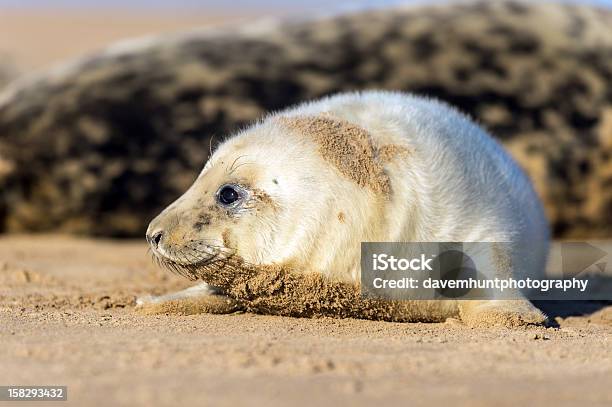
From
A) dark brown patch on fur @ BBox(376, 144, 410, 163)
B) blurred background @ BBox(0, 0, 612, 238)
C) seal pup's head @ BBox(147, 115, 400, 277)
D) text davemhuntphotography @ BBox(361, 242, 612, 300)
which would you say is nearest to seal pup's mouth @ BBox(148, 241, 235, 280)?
seal pup's head @ BBox(147, 115, 400, 277)

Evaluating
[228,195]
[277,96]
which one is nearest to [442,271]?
[228,195]

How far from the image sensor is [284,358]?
2.55 metres

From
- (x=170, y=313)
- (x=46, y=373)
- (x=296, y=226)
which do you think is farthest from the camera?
(x=170, y=313)

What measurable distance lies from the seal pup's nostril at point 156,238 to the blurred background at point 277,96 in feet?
9.03

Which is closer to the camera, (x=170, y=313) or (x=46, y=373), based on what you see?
(x=46, y=373)

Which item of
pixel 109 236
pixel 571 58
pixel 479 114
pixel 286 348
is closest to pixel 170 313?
pixel 286 348

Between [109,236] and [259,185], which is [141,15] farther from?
[259,185]

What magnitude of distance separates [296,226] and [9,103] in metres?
3.87

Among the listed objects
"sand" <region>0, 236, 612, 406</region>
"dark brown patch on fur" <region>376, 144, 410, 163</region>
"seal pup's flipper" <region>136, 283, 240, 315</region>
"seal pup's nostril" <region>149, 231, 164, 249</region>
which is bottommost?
"sand" <region>0, 236, 612, 406</region>

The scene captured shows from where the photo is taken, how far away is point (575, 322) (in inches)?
148

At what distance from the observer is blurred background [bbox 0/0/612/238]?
607 cm

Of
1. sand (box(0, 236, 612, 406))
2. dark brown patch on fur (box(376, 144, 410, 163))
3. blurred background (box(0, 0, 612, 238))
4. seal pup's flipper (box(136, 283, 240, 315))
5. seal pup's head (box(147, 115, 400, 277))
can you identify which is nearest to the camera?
sand (box(0, 236, 612, 406))

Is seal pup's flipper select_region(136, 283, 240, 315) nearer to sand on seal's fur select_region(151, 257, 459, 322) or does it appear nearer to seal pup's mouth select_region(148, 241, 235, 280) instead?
sand on seal's fur select_region(151, 257, 459, 322)

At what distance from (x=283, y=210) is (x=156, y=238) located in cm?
43
